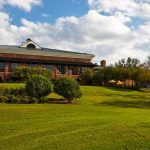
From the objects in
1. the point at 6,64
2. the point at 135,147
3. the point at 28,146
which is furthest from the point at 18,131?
the point at 6,64

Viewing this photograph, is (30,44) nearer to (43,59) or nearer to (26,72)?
(43,59)

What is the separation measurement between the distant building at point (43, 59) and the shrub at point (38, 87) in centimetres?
3164

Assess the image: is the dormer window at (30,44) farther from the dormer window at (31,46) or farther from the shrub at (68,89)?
the shrub at (68,89)

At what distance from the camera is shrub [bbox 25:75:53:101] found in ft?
132

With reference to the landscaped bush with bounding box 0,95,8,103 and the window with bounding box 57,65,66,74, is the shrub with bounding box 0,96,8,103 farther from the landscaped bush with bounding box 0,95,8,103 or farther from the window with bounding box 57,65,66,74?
the window with bounding box 57,65,66,74

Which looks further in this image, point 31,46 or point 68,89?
point 31,46

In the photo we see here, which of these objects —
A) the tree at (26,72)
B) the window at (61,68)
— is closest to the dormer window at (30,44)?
the window at (61,68)

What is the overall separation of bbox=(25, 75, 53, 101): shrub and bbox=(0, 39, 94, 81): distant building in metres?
31.6

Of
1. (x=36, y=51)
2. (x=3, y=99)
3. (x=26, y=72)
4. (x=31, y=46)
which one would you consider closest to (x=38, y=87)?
(x=3, y=99)

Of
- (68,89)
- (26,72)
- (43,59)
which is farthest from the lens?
(43,59)

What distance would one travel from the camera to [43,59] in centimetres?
7925

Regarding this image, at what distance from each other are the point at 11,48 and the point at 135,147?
6361 centimetres

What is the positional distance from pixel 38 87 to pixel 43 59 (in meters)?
39.3

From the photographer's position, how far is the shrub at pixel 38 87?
132 ft
